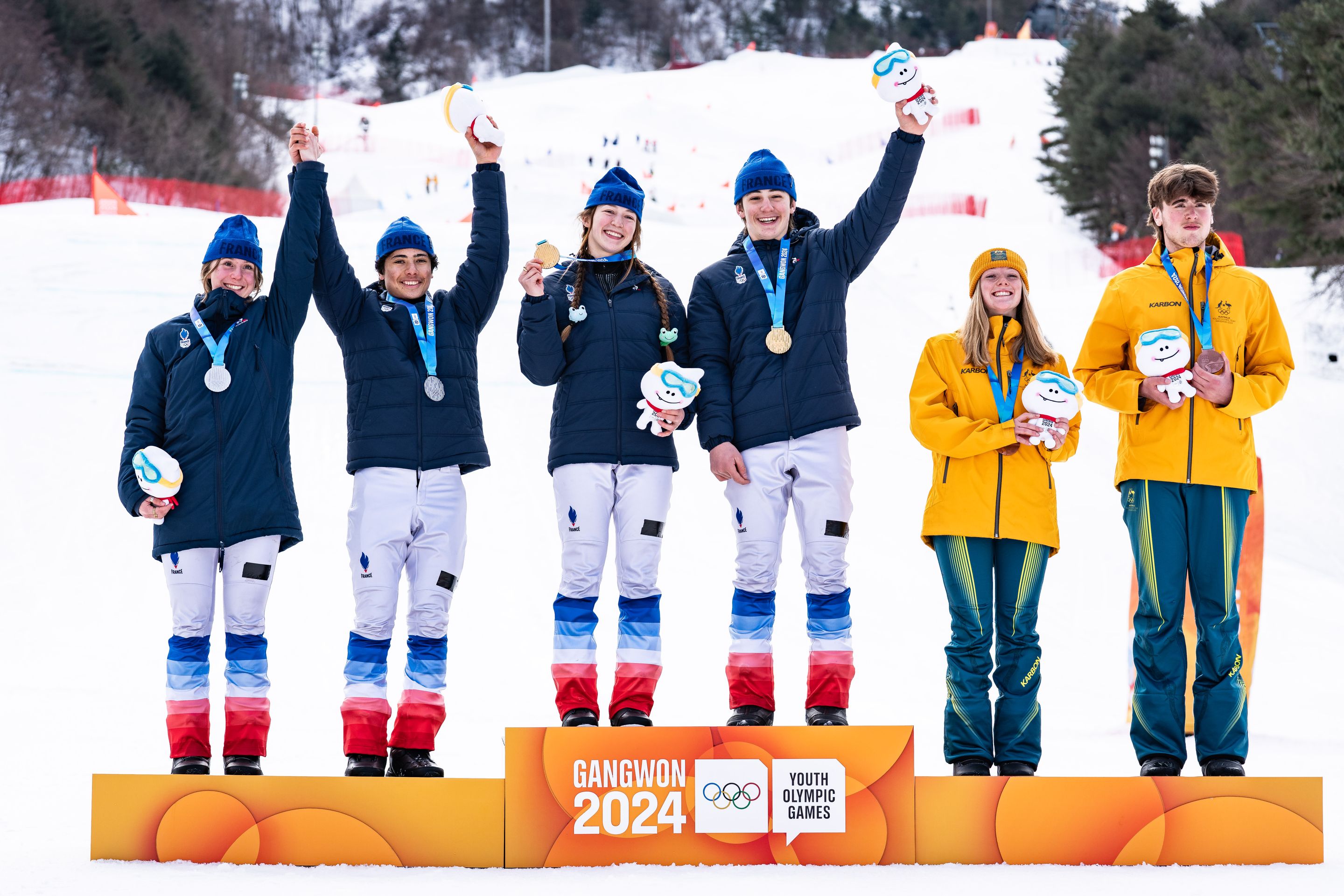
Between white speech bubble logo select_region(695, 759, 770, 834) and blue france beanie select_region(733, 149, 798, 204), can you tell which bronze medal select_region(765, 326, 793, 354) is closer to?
blue france beanie select_region(733, 149, 798, 204)

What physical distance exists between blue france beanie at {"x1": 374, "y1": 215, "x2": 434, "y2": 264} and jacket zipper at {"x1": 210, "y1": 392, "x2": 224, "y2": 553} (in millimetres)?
847

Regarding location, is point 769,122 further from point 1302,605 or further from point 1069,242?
point 1302,605

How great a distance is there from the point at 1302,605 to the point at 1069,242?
22.5m

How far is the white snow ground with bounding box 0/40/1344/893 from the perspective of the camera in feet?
13.2

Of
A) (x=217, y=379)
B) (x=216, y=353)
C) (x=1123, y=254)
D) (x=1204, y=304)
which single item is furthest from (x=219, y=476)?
(x=1123, y=254)

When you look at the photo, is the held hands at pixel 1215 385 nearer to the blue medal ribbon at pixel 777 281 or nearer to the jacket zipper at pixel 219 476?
the blue medal ribbon at pixel 777 281

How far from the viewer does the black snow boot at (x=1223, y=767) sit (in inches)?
159

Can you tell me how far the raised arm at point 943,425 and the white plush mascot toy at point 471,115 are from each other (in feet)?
5.97

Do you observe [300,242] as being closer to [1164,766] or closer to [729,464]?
[729,464]

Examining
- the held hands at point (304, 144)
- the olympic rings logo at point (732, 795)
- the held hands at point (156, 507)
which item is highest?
the held hands at point (304, 144)

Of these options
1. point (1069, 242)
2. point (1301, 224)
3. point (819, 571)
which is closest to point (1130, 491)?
point (819, 571)

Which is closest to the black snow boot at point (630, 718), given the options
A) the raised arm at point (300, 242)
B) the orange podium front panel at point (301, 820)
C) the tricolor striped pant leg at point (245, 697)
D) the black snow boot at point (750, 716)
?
the black snow boot at point (750, 716)

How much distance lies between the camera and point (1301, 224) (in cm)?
1752

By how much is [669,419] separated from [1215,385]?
6.21ft
